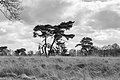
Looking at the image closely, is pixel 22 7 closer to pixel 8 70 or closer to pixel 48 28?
pixel 8 70

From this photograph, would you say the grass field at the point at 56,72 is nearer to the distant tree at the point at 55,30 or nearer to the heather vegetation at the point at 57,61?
the heather vegetation at the point at 57,61

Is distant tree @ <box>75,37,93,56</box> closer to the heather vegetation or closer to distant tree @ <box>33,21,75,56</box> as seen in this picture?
the heather vegetation

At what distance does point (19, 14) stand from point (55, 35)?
23331 mm

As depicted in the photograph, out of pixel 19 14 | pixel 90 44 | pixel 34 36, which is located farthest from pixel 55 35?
pixel 19 14

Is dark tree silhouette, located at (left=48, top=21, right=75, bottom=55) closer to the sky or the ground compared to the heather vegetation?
closer to the sky

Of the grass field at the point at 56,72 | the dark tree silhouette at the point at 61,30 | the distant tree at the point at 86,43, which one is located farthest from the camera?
the distant tree at the point at 86,43

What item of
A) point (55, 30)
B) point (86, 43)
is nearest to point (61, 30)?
point (55, 30)

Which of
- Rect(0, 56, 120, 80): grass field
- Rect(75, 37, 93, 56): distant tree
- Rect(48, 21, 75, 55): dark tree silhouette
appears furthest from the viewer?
Rect(75, 37, 93, 56): distant tree

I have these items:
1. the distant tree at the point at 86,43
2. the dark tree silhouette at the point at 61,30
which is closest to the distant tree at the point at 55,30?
the dark tree silhouette at the point at 61,30

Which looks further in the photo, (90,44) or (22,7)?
(90,44)

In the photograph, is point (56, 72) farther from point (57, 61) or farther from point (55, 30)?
point (55, 30)

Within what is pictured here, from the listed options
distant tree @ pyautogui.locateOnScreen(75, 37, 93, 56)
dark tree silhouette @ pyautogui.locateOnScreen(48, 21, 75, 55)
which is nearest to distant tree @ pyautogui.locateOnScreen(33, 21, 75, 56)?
dark tree silhouette @ pyautogui.locateOnScreen(48, 21, 75, 55)

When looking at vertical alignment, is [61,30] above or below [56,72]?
above

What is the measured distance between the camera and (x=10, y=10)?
8.08 metres
